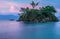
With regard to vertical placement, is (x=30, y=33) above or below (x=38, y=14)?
below

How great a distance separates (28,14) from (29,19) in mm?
1535

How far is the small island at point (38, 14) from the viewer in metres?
45.4

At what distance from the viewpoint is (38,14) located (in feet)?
150

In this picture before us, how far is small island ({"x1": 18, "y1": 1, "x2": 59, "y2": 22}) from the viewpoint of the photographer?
149ft

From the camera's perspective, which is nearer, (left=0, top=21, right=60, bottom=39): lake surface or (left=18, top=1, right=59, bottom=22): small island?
(left=0, top=21, right=60, bottom=39): lake surface

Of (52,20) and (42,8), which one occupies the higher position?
(42,8)

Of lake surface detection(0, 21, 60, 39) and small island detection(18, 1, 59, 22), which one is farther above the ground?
small island detection(18, 1, 59, 22)

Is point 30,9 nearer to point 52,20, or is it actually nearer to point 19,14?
point 19,14

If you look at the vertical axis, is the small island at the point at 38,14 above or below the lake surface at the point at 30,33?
above

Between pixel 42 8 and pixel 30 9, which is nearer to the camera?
pixel 30 9

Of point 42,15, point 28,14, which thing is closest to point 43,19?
point 42,15

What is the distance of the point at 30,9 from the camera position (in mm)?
45844

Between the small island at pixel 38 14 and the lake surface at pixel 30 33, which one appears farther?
the small island at pixel 38 14

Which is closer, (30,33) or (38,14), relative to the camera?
(30,33)
